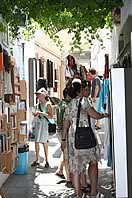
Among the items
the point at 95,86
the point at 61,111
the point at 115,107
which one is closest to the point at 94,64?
the point at 95,86

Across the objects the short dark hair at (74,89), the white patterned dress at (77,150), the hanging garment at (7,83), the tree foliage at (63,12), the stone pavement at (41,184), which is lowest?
the stone pavement at (41,184)

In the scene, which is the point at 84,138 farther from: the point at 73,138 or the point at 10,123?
the point at 10,123

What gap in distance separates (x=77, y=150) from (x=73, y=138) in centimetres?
16

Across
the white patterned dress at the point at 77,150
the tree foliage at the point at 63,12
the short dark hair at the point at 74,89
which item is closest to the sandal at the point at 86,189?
the white patterned dress at the point at 77,150

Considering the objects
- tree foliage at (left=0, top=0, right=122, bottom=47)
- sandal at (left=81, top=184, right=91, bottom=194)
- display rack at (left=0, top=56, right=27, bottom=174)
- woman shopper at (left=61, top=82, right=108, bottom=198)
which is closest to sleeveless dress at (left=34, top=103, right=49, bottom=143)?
display rack at (left=0, top=56, right=27, bottom=174)

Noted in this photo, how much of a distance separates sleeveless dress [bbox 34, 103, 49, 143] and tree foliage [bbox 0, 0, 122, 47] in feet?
5.52

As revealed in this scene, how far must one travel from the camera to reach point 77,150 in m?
4.82

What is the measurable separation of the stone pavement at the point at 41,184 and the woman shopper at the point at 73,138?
528 mm

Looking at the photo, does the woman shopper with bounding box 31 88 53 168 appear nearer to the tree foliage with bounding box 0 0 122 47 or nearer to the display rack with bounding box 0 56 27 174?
the display rack with bounding box 0 56 27 174

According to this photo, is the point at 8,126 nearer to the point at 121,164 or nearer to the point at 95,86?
the point at 121,164

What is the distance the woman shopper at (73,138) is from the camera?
482cm

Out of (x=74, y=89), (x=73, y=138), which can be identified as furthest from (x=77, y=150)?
(x=74, y=89)

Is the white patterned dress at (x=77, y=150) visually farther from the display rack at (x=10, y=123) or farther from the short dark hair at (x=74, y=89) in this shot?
the display rack at (x=10, y=123)

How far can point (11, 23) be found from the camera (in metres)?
5.41
